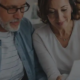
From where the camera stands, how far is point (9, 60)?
1.15m

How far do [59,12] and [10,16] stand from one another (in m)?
0.30

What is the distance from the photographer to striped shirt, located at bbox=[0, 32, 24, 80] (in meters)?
1.13

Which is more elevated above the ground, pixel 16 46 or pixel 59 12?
pixel 59 12

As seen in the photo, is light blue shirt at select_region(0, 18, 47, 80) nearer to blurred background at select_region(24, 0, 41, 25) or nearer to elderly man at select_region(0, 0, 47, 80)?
elderly man at select_region(0, 0, 47, 80)

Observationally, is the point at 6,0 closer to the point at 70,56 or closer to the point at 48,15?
the point at 48,15

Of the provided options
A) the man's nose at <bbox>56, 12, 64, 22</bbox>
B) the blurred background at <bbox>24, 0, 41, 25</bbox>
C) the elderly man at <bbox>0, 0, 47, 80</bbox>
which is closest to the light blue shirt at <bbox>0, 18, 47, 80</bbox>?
the elderly man at <bbox>0, 0, 47, 80</bbox>

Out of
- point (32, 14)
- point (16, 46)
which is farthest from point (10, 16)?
point (32, 14)

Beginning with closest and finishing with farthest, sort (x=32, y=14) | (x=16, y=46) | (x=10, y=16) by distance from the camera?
1. (x=10, y=16)
2. (x=16, y=46)
3. (x=32, y=14)

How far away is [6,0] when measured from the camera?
1081 mm

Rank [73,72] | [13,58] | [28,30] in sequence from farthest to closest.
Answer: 1. [28,30]
2. [13,58]
3. [73,72]

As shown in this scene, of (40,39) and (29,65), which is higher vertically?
(40,39)

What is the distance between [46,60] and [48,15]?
0.29m

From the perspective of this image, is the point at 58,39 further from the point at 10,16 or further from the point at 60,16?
the point at 10,16

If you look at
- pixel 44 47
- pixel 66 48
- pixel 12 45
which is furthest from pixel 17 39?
pixel 66 48
